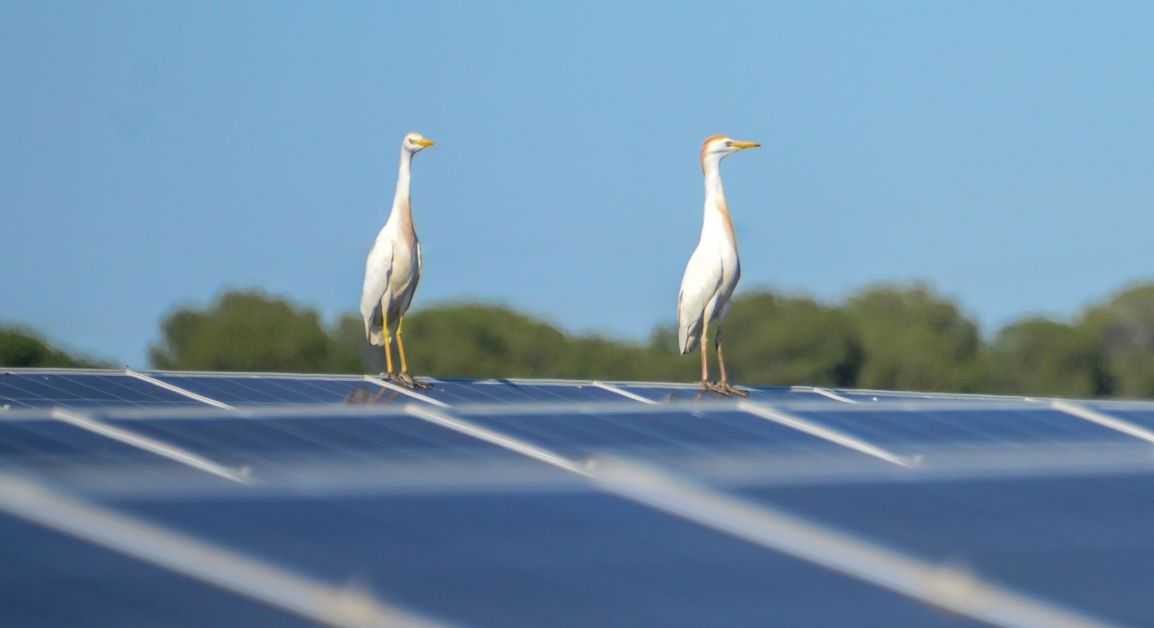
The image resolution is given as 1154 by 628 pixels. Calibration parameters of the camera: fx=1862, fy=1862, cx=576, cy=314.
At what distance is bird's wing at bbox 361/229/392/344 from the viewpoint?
17.6 meters

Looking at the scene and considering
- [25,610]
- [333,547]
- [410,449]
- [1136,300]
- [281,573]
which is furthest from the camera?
[1136,300]

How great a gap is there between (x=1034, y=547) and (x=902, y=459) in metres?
2.26

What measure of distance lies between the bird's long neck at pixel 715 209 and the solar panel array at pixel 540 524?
21.8ft

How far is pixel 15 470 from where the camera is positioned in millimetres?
7164

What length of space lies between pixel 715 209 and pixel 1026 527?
33.3ft

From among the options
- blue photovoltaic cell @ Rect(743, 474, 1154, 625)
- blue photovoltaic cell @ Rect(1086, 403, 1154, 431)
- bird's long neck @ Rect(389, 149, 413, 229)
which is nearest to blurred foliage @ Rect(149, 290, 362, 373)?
bird's long neck @ Rect(389, 149, 413, 229)

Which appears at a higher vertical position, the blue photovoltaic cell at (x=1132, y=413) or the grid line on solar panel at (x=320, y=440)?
the blue photovoltaic cell at (x=1132, y=413)

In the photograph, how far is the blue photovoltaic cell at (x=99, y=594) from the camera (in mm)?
5246

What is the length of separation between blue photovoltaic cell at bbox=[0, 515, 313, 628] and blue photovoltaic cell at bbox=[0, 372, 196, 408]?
7.58 m

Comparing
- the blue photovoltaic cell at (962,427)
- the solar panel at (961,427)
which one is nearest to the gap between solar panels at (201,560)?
the solar panel at (961,427)

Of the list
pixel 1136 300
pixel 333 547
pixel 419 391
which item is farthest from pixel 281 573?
pixel 1136 300

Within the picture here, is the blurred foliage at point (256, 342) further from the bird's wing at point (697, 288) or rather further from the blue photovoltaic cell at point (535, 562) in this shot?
the blue photovoltaic cell at point (535, 562)

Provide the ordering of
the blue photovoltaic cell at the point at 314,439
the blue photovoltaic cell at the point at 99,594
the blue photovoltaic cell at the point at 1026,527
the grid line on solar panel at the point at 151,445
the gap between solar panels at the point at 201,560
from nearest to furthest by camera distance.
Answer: the blue photovoltaic cell at the point at 99,594 < the gap between solar panels at the point at 201,560 < the blue photovoltaic cell at the point at 1026,527 < the grid line on solar panel at the point at 151,445 < the blue photovoltaic cell at the point at 314,439

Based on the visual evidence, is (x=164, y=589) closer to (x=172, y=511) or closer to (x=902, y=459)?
(x=172, y=511)
